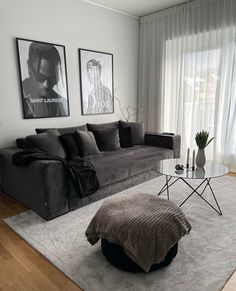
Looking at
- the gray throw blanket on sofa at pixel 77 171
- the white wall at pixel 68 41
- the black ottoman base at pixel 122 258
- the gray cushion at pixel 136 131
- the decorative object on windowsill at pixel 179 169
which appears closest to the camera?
the black ottoman base at pixel 122 258

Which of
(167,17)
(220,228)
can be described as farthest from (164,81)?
(220,228)

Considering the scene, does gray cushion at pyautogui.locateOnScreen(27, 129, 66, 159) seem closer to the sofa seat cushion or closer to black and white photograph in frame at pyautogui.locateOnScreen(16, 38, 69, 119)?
the sofa seat cushion

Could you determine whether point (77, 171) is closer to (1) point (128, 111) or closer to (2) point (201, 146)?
(2) point (201, 146)

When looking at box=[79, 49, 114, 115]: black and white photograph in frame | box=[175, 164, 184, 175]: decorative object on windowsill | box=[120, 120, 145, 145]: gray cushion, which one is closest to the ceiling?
box=[79, 49, 114, 115]: black and white photograph in frame

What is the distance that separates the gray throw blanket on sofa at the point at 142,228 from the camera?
157 cm

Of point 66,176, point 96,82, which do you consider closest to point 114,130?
point 96,82

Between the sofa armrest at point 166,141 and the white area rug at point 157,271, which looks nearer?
the white area rug at point 157,271

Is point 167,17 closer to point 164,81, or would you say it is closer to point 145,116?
point 164,81

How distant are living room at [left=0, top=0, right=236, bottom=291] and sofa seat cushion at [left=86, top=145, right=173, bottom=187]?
0.7 inches

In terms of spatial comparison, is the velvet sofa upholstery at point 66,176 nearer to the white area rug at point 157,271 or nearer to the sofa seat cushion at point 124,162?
the sofa seat cushion at point 124,162

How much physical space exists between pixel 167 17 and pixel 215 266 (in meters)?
4.34

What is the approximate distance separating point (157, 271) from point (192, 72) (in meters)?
3.62

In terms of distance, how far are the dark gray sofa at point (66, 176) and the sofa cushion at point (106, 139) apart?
0.45ft

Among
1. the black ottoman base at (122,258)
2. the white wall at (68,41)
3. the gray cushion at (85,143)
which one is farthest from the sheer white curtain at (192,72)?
the black ottoman base at (122,258)
